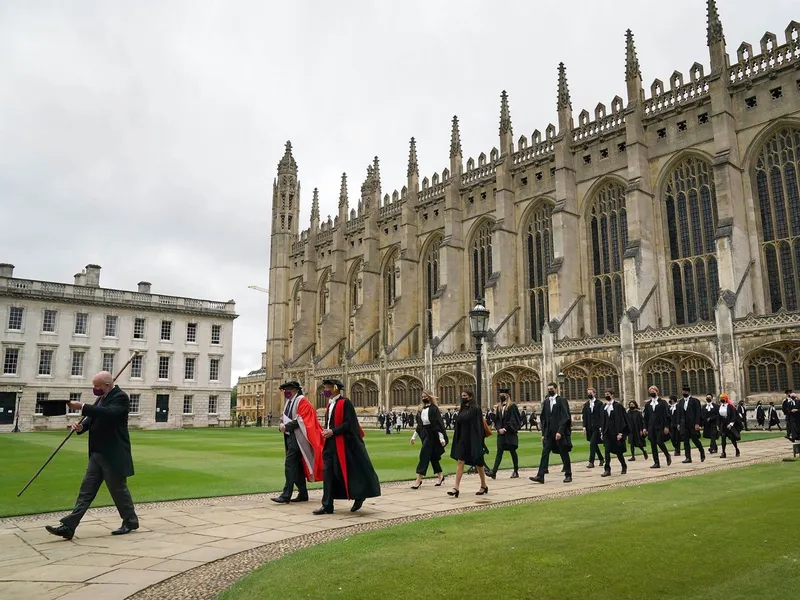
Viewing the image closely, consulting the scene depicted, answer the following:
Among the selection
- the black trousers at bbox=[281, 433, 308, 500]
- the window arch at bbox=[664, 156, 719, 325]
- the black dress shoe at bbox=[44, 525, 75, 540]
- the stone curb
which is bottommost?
the stone curb

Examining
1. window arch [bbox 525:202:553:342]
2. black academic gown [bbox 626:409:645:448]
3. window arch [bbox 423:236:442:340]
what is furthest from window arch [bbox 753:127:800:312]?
window arch [bbox 423:236:442:340]

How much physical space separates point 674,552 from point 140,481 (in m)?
9.74

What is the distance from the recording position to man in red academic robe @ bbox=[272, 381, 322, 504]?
29.6 ft

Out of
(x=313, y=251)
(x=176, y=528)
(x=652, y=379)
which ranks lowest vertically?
(x=176, y=528)

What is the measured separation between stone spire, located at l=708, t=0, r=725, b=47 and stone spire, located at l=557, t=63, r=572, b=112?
28.6 ft

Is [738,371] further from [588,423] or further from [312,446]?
[312,446]

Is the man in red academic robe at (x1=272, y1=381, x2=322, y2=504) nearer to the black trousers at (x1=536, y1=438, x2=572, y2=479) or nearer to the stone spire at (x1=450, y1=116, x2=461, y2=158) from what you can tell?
the black trousers at (x1=536, y1=438, x2=572, y2=479)

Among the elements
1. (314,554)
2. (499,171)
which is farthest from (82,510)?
(499,171)

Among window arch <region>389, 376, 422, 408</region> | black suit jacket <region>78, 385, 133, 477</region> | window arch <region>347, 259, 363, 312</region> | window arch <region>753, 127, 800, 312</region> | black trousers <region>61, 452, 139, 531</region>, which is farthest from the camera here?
window arch <region>347, 259, 363, 312</region>

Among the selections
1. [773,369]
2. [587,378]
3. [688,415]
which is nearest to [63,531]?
[688,415]

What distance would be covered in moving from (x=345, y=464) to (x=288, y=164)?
5837 cm

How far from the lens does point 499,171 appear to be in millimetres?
40969

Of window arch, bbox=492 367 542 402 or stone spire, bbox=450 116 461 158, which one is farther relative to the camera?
stone spire, bbox=450 116 461 158

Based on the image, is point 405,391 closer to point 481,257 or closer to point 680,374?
point 481,257
